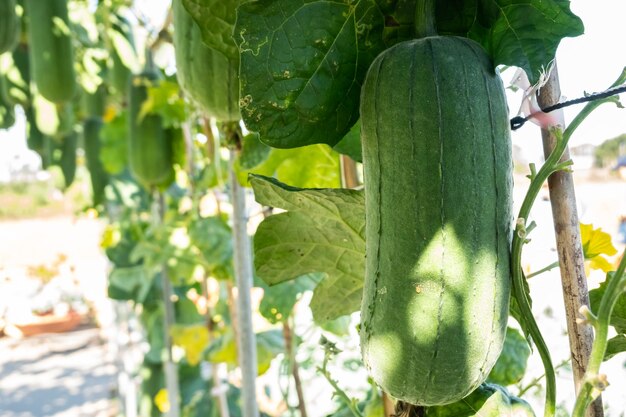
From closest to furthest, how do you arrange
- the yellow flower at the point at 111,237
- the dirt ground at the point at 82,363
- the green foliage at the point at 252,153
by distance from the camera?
the green foliage at the point at 252,153, the dirt ground at the point at 82,363, the yellow flower at the point at 111,237

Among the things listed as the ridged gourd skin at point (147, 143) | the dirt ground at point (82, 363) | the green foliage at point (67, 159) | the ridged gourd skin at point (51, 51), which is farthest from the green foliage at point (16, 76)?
the ridged gourd skin at point (147, 143)

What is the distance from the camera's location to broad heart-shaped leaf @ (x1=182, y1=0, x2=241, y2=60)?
0.75 m

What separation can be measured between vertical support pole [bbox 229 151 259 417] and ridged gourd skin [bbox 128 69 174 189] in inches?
38.4

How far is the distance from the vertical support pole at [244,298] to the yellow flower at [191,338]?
1.05 m

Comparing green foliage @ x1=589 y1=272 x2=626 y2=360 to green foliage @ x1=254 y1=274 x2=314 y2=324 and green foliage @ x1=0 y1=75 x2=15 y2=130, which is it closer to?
green foliage @ x1=254 y1=274 x2=314 y2=324

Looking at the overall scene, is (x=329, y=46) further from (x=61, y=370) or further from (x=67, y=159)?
(x=61, y=370)

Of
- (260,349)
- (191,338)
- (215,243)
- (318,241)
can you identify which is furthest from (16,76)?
(318,241)

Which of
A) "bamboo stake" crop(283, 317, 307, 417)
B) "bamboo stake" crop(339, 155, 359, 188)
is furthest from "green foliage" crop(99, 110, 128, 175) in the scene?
"bamboo stake" crop(339, 155, 359, 188)

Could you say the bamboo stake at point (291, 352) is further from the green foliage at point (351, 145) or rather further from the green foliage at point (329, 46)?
the green foliage at point (329, 46)

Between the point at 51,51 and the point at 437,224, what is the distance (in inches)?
101

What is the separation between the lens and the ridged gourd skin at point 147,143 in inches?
84.3

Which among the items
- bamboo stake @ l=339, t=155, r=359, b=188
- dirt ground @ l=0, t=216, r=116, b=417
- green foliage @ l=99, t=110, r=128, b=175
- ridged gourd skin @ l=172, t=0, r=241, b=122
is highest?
green foliage @ l=99, t=110, r=128, b=175

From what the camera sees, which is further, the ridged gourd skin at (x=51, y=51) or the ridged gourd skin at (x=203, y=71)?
the ridged gourd skin at (x=51, y=51)

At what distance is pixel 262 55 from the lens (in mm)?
616
